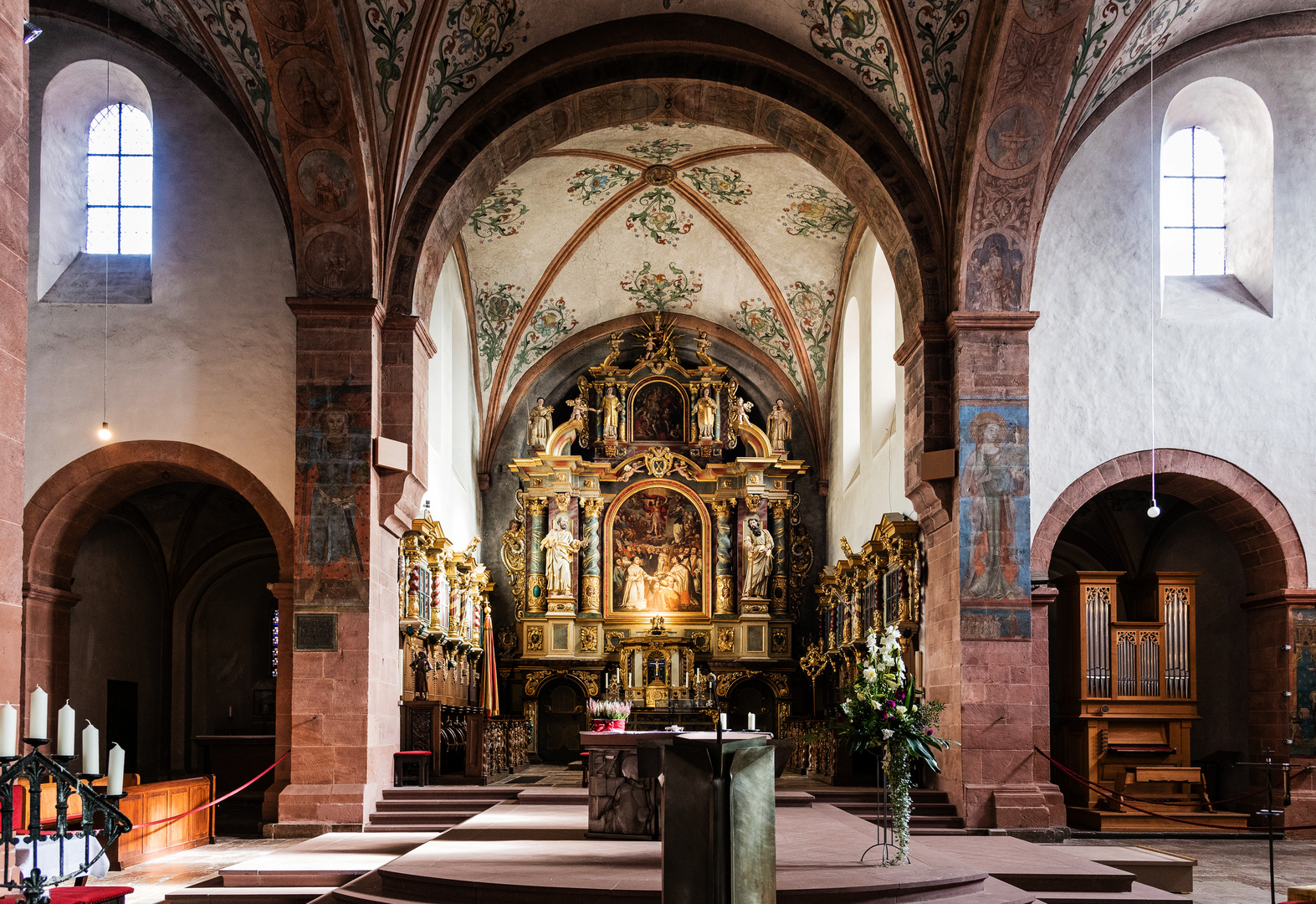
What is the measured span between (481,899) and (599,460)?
50.2 feet

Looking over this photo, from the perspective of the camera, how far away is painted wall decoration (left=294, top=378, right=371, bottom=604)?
1289 cm

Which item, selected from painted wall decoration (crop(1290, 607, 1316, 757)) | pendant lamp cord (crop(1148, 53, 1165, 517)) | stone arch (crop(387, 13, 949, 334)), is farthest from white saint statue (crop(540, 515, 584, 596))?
painted wall decoration (crop(1290, 607, 1316, 757))

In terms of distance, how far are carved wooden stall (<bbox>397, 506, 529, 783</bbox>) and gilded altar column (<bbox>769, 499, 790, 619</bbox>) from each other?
4.78 metres

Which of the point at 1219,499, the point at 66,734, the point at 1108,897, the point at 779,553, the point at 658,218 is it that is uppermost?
the point at 658,218

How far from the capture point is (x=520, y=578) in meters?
22.3

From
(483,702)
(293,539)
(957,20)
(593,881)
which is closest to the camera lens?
(593,881)

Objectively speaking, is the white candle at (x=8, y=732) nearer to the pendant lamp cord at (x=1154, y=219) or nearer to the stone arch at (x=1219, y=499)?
the stone arch at (x=1219, y=499)

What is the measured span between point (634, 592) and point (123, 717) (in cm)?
840

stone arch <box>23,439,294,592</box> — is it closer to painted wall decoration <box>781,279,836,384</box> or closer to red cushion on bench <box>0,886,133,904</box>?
red cushion on bench <box>0,886,133,904</box>

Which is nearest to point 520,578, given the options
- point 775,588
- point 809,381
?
point 775,588

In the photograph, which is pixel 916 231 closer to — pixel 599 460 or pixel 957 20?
pixel 957 20

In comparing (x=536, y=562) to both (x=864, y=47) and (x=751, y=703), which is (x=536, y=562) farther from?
(x=864, y=47)

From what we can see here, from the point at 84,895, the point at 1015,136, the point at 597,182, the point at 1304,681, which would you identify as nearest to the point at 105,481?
the point at 597,182

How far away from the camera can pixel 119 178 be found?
1437cm
